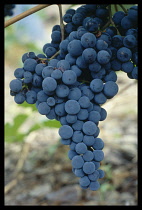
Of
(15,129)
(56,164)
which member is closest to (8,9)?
(15,129)

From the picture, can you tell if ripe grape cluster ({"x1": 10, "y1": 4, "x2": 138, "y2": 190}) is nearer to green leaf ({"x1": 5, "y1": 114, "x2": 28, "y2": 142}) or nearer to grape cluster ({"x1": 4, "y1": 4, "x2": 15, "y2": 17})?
grape cluster ({"x1": 4, "y1": 4, "x2": 15, "y2": 17})

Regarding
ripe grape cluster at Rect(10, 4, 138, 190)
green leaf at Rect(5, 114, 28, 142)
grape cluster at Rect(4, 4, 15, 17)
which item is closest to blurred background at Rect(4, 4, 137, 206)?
green leaf at Rect(5, 114, 28, 142)

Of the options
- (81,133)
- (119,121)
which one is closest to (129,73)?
(81,133)

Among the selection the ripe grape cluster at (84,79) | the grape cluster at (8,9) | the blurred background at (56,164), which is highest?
the grape cluster at (8,9)

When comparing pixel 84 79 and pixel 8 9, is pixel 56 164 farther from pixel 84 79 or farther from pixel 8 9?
pixel 84 79

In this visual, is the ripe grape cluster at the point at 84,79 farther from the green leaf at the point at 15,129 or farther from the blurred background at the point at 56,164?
the green leaf at the point at 15,129

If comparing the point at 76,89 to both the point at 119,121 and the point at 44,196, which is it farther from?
the point at 119,121

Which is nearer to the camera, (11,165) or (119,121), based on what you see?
(11,165)

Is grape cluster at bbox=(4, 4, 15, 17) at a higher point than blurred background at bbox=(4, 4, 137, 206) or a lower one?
higher

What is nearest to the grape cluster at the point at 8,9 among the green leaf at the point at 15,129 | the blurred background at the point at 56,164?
the blurred background at the point at 56,164
